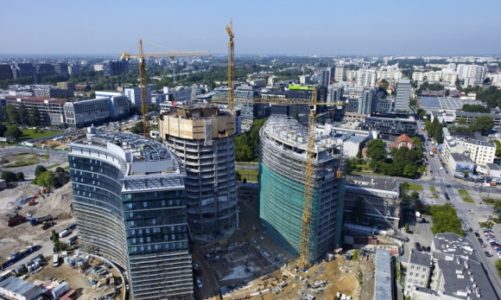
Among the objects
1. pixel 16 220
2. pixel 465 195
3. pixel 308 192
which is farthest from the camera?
pixel 465 195

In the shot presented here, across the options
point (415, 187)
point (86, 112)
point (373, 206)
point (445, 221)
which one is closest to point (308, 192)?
point (373, 206)

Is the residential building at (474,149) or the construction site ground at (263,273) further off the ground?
the residential building at (474,149)

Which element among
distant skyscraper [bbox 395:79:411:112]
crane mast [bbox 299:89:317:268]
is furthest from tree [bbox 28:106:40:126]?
distant skyscraper [bbox 395:79:411:112]

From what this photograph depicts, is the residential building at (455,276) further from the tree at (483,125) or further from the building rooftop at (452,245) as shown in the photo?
the tree at (483,125)

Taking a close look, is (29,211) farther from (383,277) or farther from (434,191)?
(434,191)

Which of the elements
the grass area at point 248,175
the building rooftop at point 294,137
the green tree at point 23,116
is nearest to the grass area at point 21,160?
the green tree at point 23,116

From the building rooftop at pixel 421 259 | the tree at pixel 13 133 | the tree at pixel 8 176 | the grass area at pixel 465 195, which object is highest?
the tree at pixel 13 133

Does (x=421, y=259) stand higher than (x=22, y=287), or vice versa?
(x=421, y=259)
